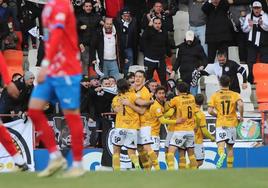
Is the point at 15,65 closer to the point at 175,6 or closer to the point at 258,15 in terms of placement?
the point at 175,6

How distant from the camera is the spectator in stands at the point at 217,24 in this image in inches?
842

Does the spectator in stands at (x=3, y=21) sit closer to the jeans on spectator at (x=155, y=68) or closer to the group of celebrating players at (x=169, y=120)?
the jeans on spectator at (x=155, y=68)

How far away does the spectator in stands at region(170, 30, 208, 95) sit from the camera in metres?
20.9

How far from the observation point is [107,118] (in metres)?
18.7

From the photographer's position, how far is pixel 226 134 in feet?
57.5

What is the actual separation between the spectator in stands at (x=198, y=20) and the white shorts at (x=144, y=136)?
514cm

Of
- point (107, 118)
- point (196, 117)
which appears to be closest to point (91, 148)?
point (107, 118)

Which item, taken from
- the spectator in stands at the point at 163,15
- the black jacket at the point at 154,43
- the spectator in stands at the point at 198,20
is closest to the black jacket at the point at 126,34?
the spectator in stands at the point at 163,15

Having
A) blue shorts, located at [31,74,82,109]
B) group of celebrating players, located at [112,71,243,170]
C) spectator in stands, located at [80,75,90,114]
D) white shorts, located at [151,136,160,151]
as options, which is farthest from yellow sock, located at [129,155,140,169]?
blue shorts, located at [31,74,82,109]

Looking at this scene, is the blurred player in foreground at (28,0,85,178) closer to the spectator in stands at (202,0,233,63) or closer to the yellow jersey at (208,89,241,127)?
the yellow jersey at (208,89,241,127)

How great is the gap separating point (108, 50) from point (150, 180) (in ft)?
38.5

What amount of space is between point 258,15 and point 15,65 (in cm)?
625

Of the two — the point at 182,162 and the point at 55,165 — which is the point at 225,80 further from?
the point at 55,165

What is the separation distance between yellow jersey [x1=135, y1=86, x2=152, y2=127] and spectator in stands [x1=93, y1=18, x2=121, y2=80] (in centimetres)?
398
